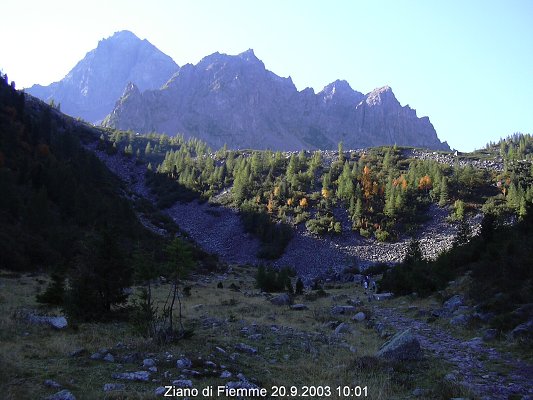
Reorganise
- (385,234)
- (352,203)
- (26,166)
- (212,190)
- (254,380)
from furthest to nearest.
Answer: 1. (212,190)
2. (352,203)
3. (385,234)
4. (26,166)
5. (254,380)

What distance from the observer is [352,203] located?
9450 cm

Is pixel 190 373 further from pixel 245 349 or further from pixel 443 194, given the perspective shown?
pixel 443 194

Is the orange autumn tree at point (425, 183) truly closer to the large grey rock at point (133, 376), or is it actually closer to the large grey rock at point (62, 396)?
the large grey rock at point (133, 376)

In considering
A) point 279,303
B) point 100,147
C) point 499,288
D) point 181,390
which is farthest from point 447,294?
point 100,147

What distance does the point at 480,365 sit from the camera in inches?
446

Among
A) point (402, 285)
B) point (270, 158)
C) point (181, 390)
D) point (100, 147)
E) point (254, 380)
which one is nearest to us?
point (181, 390)

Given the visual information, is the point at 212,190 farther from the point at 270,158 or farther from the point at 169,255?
the point at 169,255

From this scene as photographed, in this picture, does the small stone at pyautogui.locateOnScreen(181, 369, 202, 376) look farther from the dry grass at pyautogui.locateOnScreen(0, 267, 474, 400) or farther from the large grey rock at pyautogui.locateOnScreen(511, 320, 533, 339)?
the large grey rock at pyautogui.locateOnScreen(511, 320, 533, 339)

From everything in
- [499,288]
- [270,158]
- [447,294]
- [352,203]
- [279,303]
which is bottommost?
[279,303]

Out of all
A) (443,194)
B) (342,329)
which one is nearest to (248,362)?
(342,329)

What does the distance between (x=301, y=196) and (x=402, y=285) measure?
74.6 m

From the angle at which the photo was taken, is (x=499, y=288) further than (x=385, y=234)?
No

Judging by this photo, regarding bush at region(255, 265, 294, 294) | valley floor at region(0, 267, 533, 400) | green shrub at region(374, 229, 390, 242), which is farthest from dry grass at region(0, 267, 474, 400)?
green shrub at region(374, 229, 390, 242)

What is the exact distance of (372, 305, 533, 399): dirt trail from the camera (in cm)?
905
